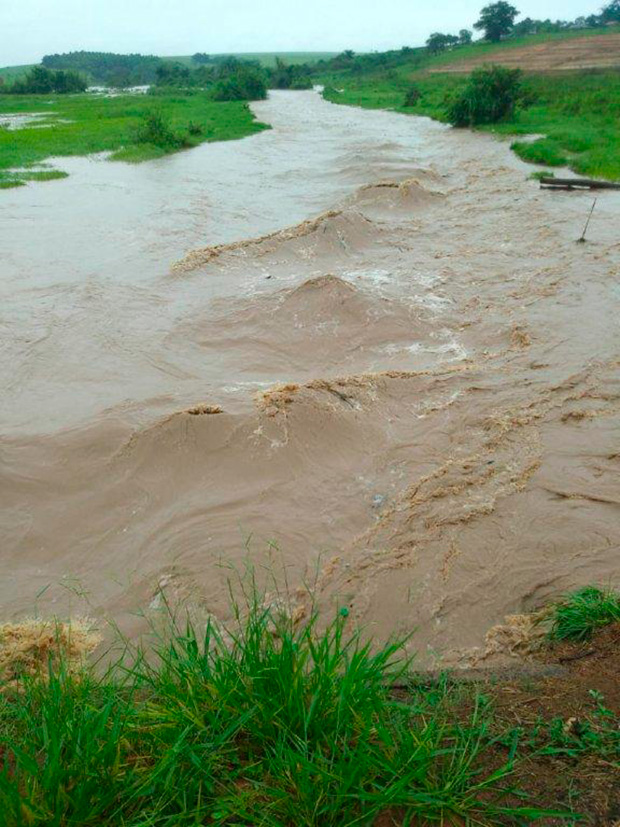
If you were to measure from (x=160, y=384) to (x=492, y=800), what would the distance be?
18.6ft

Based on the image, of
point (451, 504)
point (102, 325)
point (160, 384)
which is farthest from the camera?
point (102, 325)

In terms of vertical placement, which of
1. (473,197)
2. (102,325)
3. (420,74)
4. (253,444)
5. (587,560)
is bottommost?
(587,560)

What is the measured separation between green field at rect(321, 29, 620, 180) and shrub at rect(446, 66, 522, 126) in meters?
0.82

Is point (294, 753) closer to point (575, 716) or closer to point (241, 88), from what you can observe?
point (575, 716)

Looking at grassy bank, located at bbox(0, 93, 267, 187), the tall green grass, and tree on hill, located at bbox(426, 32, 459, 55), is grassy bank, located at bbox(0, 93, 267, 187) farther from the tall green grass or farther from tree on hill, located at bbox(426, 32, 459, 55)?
tree on hill, located at bbox(426, 32, 459, 55)

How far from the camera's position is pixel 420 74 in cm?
5834

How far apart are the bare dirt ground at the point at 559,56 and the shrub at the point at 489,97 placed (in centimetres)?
1632

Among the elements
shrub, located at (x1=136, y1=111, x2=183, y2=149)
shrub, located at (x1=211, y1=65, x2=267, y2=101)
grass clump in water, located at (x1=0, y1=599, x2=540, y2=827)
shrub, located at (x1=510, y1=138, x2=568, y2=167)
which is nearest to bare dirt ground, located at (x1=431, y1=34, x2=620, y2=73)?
shrub, located at (x1=211, y1=65, x2=267, y2=101)

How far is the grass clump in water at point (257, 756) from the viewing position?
6.07ft

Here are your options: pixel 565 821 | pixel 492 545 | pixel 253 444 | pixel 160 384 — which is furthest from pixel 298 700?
pixel 160 384

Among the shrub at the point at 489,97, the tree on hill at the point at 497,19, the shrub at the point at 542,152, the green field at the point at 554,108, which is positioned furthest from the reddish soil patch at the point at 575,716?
the tree on hill at the point at 497,19

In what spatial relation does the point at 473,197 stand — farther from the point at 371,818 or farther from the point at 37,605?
the point at 371,818

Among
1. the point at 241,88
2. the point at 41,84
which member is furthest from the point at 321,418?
the point at 41,84

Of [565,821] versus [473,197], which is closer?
[565,821]
